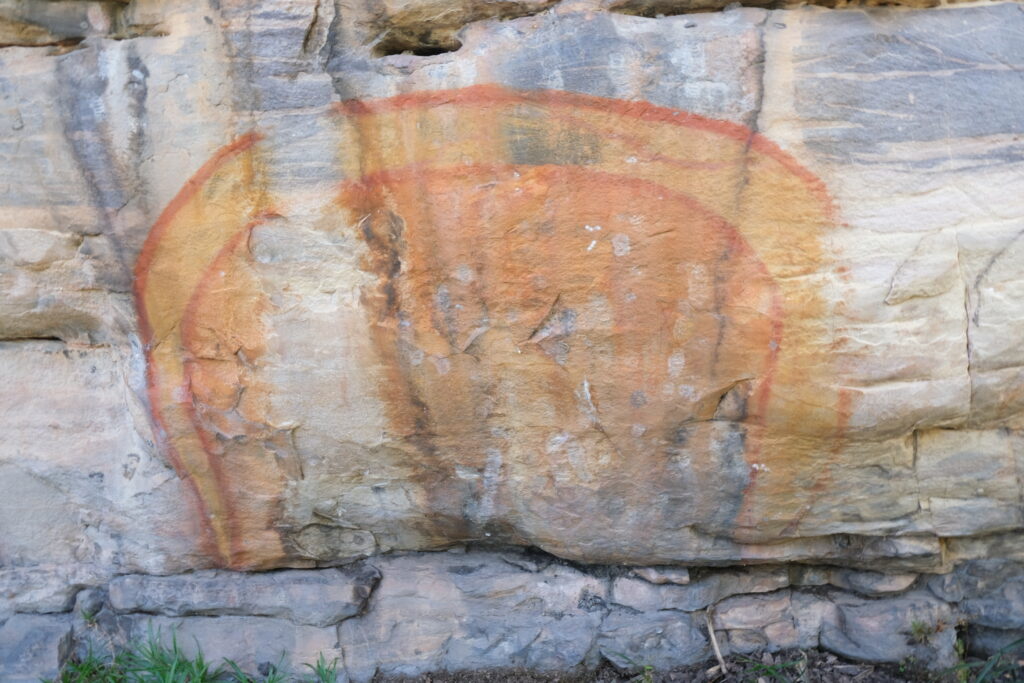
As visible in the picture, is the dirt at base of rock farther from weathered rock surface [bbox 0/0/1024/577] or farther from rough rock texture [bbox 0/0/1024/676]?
weathered rock surface [bbox 0/0/1024/577]

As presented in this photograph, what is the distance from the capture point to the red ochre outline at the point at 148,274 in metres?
1.99

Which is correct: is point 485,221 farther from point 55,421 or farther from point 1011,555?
point 1011,555

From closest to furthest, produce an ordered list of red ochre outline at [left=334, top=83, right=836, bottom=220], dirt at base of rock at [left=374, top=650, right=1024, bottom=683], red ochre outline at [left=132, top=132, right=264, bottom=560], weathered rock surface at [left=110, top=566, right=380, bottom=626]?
red ochre outline at [left=334, top=83, right=836, bottom=220] < red ochre outline at [left=132, top=132, right=264, bottom=560] < dirt at base of rock at [left=374, top=650, right=1024, bottom=683] < weathered rock surface at [left=110, top=566, right=380, bottom=626]

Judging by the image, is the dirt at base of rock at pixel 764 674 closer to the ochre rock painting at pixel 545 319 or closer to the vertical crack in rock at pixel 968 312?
the ochre rock painting at pixel 545 319

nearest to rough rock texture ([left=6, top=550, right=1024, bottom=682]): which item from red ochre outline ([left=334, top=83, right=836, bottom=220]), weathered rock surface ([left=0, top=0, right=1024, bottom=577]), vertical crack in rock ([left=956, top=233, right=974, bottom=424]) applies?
weathered rock surface ([left=0, top=0, right=1024, bottom=577])

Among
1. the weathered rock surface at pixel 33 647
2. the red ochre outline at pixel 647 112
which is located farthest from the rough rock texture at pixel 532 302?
the weathered rock surface at pixel 33 647

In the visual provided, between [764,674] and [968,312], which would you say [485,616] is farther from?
[968,312]

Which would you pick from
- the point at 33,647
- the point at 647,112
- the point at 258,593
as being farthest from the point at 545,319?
the point at 33,647

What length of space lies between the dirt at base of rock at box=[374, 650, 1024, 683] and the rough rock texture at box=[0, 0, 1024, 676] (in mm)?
48

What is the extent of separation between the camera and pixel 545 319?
2.02 meters

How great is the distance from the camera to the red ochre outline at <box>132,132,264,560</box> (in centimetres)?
199

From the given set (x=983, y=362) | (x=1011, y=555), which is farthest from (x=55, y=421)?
(x=1011, y=555)

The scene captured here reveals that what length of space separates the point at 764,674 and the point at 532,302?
3.92ft

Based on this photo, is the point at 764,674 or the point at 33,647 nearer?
the point at 764,674
